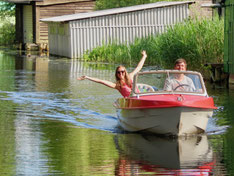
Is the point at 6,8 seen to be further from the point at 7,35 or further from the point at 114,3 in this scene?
the point at 114,3

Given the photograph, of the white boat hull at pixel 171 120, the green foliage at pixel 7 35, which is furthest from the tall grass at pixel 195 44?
the green foliage at pixel 7 35

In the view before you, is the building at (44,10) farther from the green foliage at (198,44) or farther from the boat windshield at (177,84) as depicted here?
the boat windshield at (177,84)

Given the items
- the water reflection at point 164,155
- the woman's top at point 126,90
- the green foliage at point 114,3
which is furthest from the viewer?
the green foliage at point 114,3

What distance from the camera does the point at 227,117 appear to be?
1534cm

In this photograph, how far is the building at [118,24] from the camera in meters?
39.6

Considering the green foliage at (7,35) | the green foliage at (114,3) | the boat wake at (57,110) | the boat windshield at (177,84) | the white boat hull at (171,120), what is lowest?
the boat wake at (57,110)

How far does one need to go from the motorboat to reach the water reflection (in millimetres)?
209

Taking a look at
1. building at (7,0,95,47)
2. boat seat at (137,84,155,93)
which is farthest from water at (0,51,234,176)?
building at (7,0,95,47)

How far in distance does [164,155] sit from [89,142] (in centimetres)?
170

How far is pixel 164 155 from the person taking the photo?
1050 cm

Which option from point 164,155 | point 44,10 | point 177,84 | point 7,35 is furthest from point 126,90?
point 7,35

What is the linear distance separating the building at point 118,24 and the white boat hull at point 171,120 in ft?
87.9

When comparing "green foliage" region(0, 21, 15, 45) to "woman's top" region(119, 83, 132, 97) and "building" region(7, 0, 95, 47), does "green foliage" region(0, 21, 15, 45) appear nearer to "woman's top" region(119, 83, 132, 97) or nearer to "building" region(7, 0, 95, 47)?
"building" region(7, 0, 95, 47)

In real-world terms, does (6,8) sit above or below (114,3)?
below
